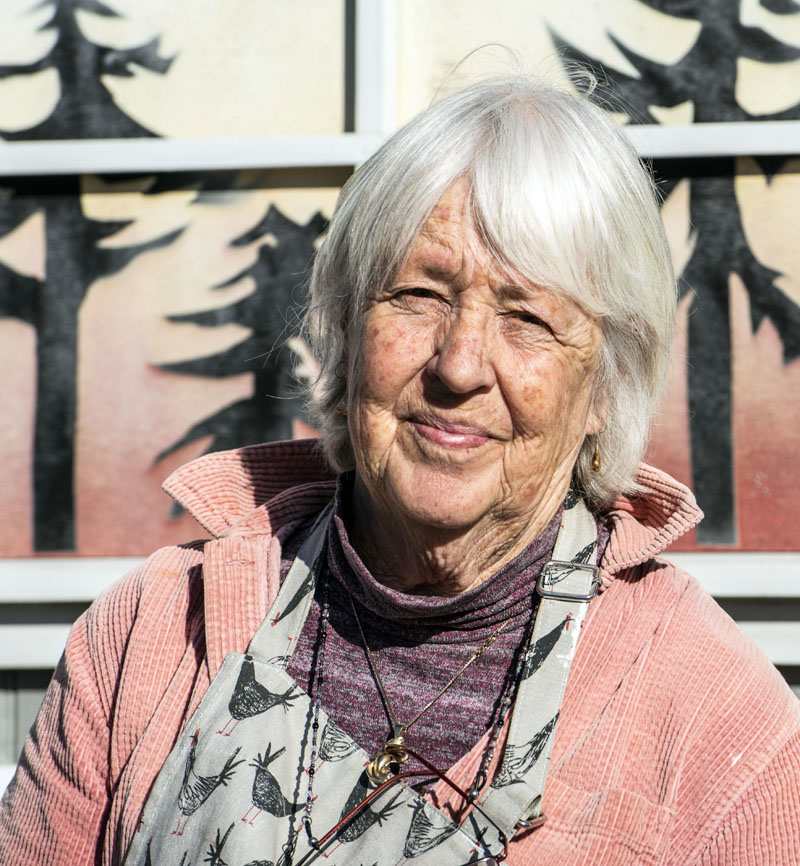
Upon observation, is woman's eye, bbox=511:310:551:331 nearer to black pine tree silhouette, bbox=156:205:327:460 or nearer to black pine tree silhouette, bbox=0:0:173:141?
black pine tree silhouette, bbox=156:205:327:460

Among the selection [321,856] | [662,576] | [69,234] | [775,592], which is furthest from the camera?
[69,234]

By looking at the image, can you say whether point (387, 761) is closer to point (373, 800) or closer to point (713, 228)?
point (373, 800)

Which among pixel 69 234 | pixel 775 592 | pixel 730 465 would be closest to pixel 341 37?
pixel 69 234

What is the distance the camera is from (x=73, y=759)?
1558 mm

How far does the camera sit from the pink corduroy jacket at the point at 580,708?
1337 millimetres

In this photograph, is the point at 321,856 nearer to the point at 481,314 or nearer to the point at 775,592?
the point at 481,314

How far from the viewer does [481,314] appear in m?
1.45

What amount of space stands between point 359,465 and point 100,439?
1.77 m

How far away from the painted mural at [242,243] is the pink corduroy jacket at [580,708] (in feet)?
4.46

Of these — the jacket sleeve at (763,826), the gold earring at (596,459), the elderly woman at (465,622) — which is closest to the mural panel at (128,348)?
the elderly woman at (465,622)

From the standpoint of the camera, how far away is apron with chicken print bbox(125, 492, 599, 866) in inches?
52.7

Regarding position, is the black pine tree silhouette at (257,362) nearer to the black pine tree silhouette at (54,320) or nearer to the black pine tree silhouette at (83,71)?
the black pine tree silhouette at (54,320)

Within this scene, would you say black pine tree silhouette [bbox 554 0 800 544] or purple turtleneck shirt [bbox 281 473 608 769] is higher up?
black pine tree silhouette [bbox 554 0 800 544]

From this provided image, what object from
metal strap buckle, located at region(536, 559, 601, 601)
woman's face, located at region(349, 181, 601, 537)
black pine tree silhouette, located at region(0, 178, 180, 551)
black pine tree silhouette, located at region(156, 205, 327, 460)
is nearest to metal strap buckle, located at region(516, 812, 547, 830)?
metal strap buckle, located at region(536, 559, 601, 601)
